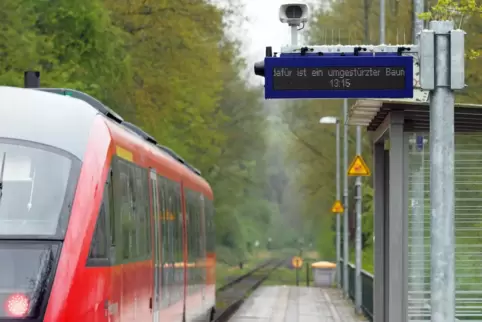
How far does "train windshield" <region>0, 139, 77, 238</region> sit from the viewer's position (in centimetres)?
1052

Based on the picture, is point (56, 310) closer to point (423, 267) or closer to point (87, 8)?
point (423, 267)

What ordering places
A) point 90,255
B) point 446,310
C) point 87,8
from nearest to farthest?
1. point 446,310
2. point 90,255
3. point 87,8

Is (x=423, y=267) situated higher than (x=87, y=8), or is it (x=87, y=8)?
(x=87, y=8)

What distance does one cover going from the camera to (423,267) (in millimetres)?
15305

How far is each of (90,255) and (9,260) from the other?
0.71m

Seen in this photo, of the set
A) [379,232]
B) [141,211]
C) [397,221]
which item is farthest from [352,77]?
[379,232]

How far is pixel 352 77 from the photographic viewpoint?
10.6 metres

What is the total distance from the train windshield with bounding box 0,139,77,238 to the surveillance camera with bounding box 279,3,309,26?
2.16m

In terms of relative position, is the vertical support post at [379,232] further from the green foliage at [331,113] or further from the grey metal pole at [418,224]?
the green foliage at [331,113]

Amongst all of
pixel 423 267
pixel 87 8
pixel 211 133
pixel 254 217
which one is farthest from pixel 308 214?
pixel 423 267

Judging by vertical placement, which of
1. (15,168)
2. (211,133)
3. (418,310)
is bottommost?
(418,310)

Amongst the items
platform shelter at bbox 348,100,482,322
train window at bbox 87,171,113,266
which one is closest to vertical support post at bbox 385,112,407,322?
platform shelter at bbox 348,100,482,322

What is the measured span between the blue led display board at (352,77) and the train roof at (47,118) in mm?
1742

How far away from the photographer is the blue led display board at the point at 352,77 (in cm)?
1062
